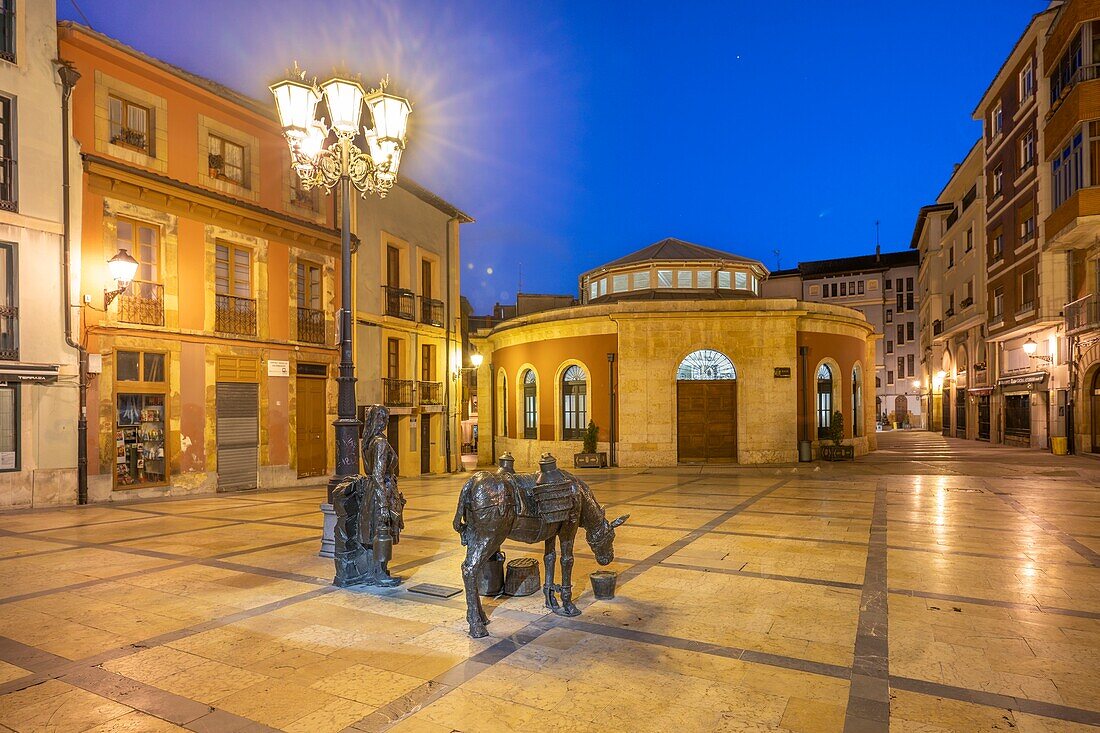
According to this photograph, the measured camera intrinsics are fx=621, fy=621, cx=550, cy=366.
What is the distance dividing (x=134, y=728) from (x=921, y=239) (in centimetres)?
6018

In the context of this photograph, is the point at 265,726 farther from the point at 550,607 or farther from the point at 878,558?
the point at 878,558

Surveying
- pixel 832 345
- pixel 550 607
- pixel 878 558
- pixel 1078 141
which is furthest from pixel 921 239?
pixel 550 607

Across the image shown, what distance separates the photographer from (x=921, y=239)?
2050 inches

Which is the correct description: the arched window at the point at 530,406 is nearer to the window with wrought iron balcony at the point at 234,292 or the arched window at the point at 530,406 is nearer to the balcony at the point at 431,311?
the balcony at the point at 431,311

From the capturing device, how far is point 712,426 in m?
21.3

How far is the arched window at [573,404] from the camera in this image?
74.2 ft

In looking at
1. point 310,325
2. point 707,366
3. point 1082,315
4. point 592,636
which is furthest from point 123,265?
point 1082,315

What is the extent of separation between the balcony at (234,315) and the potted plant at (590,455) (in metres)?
10.9

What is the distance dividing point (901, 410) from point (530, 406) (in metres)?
49.4

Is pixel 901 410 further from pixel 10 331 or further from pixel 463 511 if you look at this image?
pixel 10 331

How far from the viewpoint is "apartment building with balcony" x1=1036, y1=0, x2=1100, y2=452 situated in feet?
68.6

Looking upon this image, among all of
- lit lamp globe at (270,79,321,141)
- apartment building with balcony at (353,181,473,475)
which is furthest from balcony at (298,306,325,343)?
lit lamp globe at (270,79,321,141)

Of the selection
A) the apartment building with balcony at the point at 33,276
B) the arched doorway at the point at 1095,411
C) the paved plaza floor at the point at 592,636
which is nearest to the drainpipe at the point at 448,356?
the apartment building with balcony at the point at 33,276

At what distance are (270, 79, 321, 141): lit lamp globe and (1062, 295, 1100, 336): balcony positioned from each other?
26.4 metres
